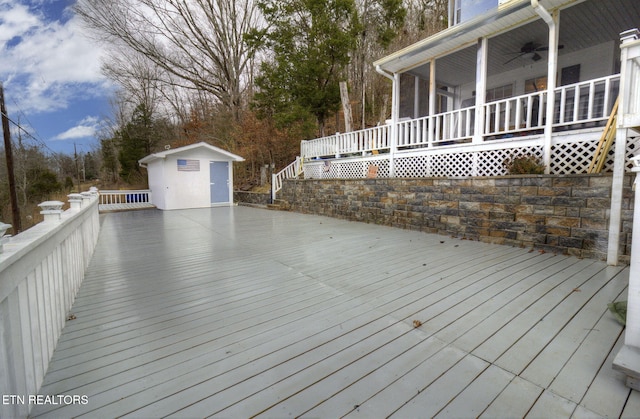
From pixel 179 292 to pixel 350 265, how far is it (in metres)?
1.95

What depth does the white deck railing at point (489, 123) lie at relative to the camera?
15.6 feet

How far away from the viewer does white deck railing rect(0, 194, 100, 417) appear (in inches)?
48.0

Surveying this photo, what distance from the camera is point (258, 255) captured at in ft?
14.0

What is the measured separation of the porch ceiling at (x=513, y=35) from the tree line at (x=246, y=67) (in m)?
4.23

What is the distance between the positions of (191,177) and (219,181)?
128cm

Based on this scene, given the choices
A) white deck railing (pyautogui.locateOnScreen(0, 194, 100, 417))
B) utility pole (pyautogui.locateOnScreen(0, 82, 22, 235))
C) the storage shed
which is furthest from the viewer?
the storage shed

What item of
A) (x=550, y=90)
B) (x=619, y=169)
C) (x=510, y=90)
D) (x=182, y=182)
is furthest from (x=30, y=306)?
(x=182, y=182)

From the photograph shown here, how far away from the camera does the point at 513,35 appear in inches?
235

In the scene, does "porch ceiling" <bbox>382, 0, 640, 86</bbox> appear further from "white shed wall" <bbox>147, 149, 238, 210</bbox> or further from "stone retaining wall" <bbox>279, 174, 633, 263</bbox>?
"white shed wall" <bbox>147, 149, 238, 210</bbox>

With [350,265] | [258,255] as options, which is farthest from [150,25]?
[350,265]

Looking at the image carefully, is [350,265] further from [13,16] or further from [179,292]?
[13,16]

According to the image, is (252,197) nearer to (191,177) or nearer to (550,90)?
(191,177)

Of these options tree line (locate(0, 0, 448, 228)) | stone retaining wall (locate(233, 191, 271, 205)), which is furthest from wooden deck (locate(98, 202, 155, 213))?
tree line (locate(0, 0, 448, 228))

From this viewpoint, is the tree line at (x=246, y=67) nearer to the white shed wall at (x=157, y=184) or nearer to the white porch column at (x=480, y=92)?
the white shed wall at (x=157, y=184)
